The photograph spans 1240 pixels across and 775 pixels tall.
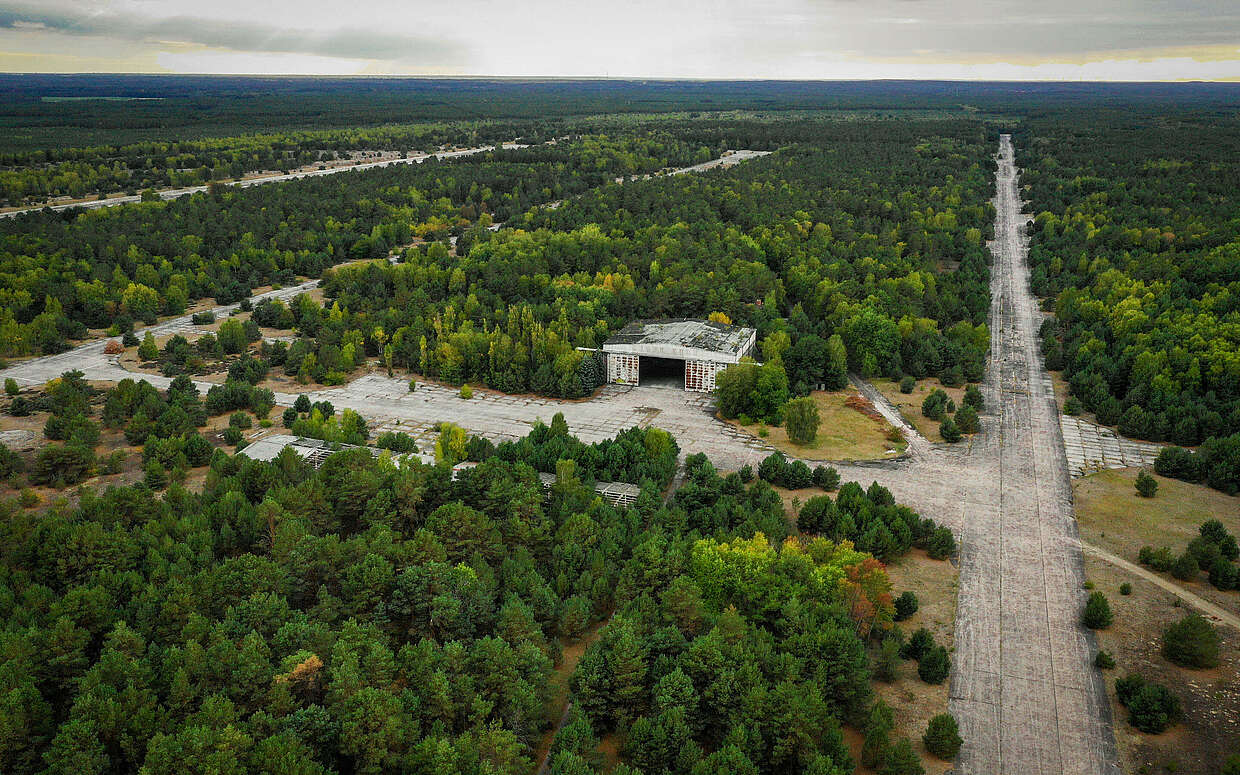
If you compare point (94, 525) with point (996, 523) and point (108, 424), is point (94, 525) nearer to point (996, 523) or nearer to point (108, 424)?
point (108, 424)

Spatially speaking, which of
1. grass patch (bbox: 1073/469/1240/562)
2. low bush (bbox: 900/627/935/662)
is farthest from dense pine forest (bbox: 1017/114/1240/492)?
low bush (bbox: 900/627/935/662)

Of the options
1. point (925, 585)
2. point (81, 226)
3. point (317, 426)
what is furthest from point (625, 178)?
point (925, 585)

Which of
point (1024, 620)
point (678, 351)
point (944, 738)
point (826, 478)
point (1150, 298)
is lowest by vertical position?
point (1024, 620)

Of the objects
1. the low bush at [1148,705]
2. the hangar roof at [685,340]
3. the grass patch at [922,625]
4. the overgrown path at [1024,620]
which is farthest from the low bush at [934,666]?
the hangar roof at [685,340]

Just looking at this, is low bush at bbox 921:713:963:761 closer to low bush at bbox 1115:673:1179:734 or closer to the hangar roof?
low bush at bbox 1115:673:1179:734

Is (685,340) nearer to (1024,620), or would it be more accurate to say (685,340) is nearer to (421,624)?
(1024,620)

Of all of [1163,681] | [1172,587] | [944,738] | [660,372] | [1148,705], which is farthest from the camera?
[660,372]

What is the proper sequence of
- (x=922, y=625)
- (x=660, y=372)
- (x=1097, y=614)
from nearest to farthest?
1. (x=1097, y=614)
2. (x=922, y=625)
3. (x=660, y=372)

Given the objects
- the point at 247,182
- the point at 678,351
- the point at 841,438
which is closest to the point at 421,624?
the point at 841,438
